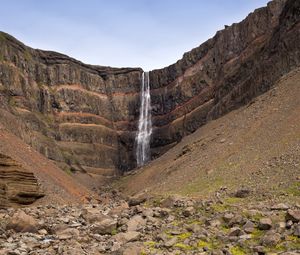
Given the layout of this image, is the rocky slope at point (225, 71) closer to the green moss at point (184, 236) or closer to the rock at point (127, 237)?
the green moss at point (184, 236)

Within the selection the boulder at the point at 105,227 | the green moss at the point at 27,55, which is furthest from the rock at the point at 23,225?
the green moss at the point at 27,55

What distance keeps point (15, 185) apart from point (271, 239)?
22473 mm

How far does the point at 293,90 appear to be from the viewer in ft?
153

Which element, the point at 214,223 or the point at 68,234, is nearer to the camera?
the point at 214,223

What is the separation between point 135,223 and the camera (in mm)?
19359

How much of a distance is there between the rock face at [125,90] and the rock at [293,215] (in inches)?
1583

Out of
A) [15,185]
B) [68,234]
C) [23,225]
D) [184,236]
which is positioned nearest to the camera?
[184,236]

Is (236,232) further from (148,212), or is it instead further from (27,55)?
(27,55)

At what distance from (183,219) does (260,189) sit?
8.91 meters

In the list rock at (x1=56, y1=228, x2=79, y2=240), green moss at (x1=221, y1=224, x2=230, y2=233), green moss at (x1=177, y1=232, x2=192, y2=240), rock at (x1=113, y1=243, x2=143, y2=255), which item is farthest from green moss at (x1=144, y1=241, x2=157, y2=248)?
rock at (x1=56, y1=228, x2=79, y2=240)

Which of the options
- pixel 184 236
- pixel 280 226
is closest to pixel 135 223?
pixel 184 236

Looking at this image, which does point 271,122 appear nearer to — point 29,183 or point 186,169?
point 186,169

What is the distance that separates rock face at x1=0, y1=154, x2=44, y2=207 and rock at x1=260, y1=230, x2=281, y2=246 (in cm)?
2088

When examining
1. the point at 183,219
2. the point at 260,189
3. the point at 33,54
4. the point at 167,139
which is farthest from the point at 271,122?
the point at 33,54
